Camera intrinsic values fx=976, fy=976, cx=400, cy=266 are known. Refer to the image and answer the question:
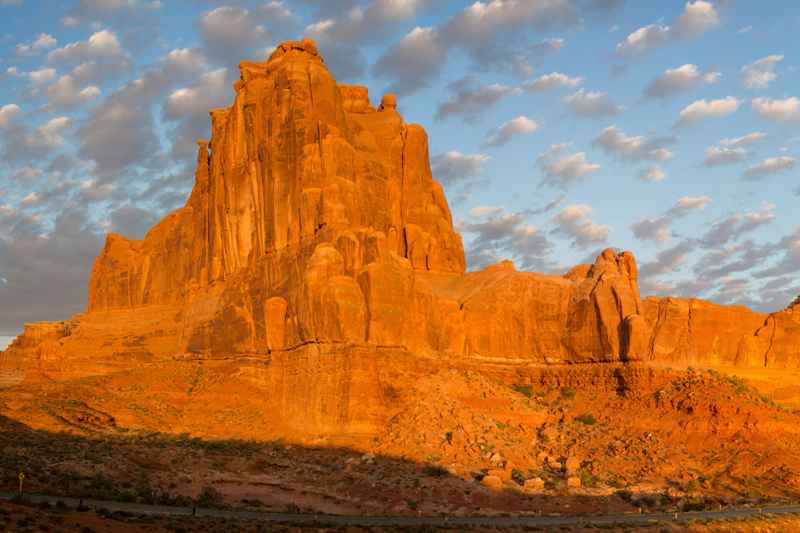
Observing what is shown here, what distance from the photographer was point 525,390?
79.5 m

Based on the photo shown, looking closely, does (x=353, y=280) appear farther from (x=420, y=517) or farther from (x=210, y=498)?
(x=210, y=498)

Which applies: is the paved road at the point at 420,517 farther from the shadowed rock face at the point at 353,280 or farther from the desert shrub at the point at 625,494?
the shadowed rock face at the point at 353,280

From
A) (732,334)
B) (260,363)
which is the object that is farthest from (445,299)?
(732,334)

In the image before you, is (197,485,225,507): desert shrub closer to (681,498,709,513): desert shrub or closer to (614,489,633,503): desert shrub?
(614,489,633,503): desert shrub

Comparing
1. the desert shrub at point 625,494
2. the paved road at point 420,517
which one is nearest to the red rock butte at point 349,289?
the desert shrub at point 625,494

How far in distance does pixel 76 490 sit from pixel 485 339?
1636 inches

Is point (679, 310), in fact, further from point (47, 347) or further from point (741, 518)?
point (47, 347)

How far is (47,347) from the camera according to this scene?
97938 mm

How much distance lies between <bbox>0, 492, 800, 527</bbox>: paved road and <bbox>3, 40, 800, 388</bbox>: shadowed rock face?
821 inches

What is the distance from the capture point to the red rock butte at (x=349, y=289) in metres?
72.9

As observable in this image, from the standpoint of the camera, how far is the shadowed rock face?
74.6 m

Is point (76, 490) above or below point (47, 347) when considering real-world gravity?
below

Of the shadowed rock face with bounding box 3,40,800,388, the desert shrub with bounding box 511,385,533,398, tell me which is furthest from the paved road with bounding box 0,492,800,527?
the desert shrub with bounding box 511,385,533,398

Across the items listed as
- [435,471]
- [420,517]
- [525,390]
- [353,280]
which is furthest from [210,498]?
[525,390]
